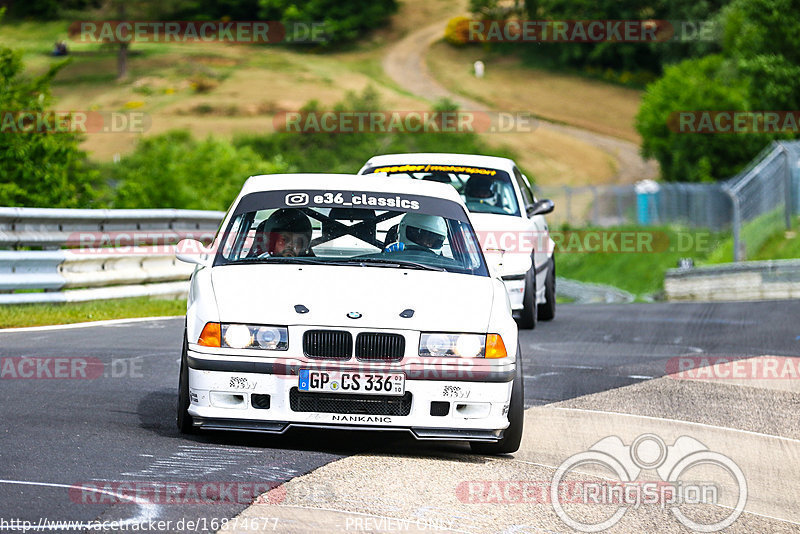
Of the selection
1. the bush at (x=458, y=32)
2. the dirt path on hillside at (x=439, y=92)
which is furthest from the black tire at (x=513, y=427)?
the bush at (x=458, y=32)

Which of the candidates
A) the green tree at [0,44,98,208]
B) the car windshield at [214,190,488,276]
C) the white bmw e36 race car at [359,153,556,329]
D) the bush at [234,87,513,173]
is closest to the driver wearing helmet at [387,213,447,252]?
the car windshield at [214,190,488,276]

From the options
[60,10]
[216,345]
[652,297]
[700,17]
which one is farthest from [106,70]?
[216,345]

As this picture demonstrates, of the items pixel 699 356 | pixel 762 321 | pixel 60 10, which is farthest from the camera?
pixel 60 10

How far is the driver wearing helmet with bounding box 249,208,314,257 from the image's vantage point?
7805 mm

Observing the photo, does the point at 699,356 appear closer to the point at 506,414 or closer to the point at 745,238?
the point at 506,414

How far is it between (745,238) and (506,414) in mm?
20162

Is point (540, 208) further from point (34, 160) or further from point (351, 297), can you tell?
point (34, 160)

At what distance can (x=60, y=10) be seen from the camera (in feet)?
413

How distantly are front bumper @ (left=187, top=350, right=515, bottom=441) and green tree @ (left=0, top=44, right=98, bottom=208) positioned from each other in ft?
45.0

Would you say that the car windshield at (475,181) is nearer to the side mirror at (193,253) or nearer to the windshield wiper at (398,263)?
the side mirror at (193,253)

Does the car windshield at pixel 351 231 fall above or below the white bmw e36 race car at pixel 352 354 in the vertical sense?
above

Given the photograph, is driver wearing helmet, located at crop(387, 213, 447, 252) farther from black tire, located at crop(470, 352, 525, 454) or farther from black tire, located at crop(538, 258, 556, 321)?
black tire, located at crop(538, 258, 556, 321)

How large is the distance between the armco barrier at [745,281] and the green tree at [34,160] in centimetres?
1059

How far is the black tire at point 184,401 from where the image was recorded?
7.00m
